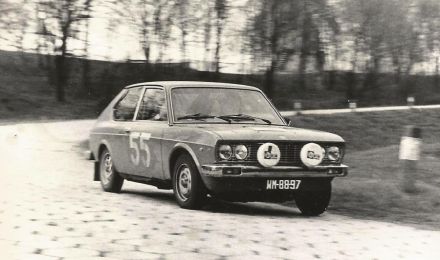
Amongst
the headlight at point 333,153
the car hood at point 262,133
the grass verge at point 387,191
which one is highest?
the car hood at point 262,133

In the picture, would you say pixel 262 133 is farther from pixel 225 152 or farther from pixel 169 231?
pixel 169 231

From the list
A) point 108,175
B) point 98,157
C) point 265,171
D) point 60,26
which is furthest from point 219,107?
point 60,26

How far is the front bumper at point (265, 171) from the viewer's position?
26.0 feet

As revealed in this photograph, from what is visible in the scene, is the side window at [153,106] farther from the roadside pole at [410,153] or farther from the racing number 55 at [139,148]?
the roadside pole at [410,153]

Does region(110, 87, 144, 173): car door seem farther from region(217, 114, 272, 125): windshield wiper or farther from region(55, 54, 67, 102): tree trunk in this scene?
region(55, 54, 67, 102): tree trunk

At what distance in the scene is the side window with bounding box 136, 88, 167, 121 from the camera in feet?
31.2

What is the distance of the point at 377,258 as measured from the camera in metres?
5.72

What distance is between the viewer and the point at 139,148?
381 inches

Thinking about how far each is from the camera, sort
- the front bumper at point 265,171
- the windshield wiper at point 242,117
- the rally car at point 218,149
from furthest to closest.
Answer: the windshield wiper at point 242,117 → the rally car at point 218,149 → the front bumper at point 265,171

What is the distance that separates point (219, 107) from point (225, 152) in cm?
140

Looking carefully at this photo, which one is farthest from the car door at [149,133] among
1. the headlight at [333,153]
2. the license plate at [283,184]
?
the headlight at [333,153]

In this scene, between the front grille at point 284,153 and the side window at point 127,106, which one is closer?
the front grille at point 284,153

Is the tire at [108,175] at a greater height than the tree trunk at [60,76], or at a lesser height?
lesser

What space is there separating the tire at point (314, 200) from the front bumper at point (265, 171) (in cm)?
22
